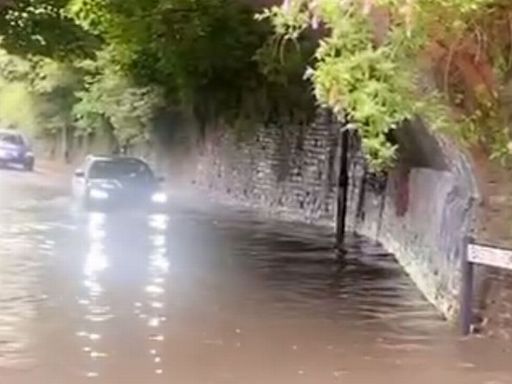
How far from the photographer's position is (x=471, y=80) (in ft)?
38.7

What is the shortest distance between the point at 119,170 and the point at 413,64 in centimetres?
2105

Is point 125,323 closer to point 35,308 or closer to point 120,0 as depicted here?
point 35,308

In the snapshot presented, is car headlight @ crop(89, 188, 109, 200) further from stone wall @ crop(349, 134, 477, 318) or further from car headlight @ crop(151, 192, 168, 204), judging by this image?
stone wall @ crop(349, 134, 477, 318)

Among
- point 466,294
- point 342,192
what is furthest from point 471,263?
point 342,192

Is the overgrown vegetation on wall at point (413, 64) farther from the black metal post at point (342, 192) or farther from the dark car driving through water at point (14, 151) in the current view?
the dark car driving through water at point (14, 151)

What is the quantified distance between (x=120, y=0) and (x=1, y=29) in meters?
3.29

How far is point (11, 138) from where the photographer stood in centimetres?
4988

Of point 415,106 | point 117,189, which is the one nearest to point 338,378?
point 415,106

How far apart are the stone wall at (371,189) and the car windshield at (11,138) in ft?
37.8

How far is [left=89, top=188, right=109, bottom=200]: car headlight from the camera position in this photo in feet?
101

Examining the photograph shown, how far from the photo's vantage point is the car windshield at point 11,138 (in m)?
49.5

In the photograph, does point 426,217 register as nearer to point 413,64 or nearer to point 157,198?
point 413,64

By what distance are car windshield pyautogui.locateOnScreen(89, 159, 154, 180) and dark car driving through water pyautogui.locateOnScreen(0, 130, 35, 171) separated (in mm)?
18358

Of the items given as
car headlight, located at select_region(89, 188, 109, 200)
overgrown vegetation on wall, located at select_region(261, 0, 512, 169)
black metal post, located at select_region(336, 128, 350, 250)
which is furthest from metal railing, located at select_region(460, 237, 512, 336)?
car headlight, located at select_region(89, 188, 109, 200)
